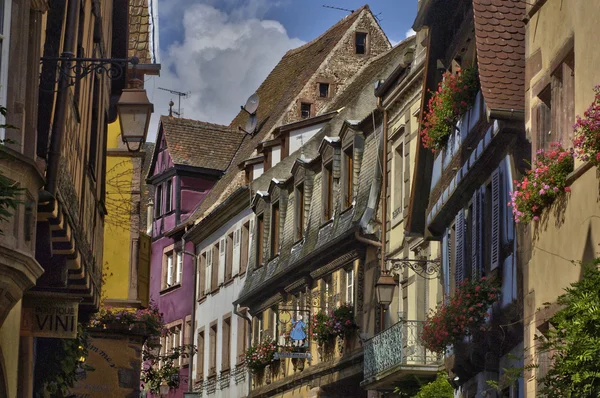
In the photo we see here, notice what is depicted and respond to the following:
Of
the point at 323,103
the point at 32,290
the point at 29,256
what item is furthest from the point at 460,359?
the point at 323,103

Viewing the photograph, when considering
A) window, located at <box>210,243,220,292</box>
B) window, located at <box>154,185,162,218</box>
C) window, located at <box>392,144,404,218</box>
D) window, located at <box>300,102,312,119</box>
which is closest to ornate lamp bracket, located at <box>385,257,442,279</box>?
window, located at <box>392,144,404,218</box>

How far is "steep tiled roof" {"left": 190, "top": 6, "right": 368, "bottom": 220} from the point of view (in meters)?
46.8

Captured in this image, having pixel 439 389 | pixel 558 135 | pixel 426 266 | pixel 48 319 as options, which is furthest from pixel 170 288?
pixel 558 135

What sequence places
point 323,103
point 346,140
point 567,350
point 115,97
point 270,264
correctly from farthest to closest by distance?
point 323,103, point 270,264, point 346,140, point 115,97, point 567,350

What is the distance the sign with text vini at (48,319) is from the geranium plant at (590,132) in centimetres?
643

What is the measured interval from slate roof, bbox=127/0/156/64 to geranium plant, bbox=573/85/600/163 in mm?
15785

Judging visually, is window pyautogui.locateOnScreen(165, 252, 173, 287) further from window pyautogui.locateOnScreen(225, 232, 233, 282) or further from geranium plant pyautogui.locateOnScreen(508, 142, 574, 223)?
geranium plant pyautogui.locateOnScreen(508, 142, 574, 223)

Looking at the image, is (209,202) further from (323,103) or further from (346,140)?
(346,140)

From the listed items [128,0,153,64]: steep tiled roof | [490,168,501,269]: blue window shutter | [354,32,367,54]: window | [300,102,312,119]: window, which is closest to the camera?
[490,168,501,269]: blue window shutter

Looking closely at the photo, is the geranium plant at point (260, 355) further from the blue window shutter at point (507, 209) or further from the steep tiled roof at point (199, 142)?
the blue window shutter at point (507, 209)

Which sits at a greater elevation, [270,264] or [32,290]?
[270,264]

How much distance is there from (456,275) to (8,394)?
9.30 meters

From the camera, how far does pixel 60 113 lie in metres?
13.4

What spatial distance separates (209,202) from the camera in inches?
1976
